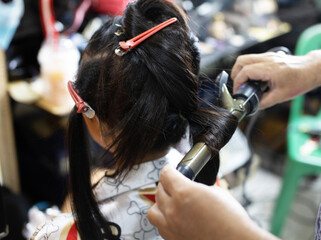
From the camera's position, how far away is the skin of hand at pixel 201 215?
1.73ft

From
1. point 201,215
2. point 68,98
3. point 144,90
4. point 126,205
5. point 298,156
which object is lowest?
point 298,156

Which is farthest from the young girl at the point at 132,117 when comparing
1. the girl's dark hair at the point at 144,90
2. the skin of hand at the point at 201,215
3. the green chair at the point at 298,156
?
the green chair at the point at 298,156

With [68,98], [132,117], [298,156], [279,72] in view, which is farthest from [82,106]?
[298,156]

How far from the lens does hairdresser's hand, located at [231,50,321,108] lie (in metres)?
0.87

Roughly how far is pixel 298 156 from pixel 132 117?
1154 mm

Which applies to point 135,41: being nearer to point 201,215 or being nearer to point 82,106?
point 82,106

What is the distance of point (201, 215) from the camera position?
0.54 m

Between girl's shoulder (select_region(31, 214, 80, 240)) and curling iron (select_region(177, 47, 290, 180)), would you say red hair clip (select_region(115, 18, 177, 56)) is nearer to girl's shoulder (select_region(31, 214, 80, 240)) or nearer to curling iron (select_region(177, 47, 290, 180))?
curling iron (select_region(177, 47, 290, 180))

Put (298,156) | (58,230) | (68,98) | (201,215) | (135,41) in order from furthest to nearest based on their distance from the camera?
(298,156) → (68,98) → (58,230) → (135,41) → (201,215)

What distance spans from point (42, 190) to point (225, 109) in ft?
4.22

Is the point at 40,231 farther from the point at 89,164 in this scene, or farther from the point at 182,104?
the point at 182,104

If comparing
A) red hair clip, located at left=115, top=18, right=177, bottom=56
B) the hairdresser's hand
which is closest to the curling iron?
the hairdresser's hand

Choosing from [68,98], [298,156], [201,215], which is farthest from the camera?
[298,156]

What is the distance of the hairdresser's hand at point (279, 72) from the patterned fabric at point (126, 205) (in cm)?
30
